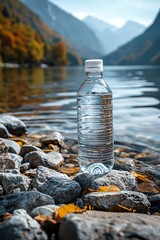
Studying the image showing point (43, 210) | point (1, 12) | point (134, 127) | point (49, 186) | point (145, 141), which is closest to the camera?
point (43, 210)

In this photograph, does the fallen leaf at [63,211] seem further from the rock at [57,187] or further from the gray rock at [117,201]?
the rock at [57,187]

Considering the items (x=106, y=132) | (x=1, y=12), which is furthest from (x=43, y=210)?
(x=1, y=12)

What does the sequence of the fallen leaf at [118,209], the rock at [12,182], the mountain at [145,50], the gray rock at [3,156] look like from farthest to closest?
the mountain at [145,50] < the gray rock at [3,156] < the rock at [12,182] < the fallen leaf at [118,209]

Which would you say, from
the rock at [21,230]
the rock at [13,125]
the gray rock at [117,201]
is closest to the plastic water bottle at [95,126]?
the gray rock at [117,201]

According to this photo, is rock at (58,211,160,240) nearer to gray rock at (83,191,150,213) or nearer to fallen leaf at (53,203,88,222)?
fallen leaf at (53,203,88,222)

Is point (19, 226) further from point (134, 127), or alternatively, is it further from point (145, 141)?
point (134, 127)

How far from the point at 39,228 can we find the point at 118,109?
7546 millimetres

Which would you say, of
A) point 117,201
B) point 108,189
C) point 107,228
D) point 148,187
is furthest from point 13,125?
point 107,228

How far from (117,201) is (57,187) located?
56 centimetres

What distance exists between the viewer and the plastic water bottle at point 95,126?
3.64 metres

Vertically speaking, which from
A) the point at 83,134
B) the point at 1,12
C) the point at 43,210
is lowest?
the point at 43,210

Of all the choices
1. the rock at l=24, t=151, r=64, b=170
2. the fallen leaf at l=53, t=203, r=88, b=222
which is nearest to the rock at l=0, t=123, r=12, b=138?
the rock at l=24, t=151, r=64, b=170

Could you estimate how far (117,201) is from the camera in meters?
2.45

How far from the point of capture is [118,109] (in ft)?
30.3
